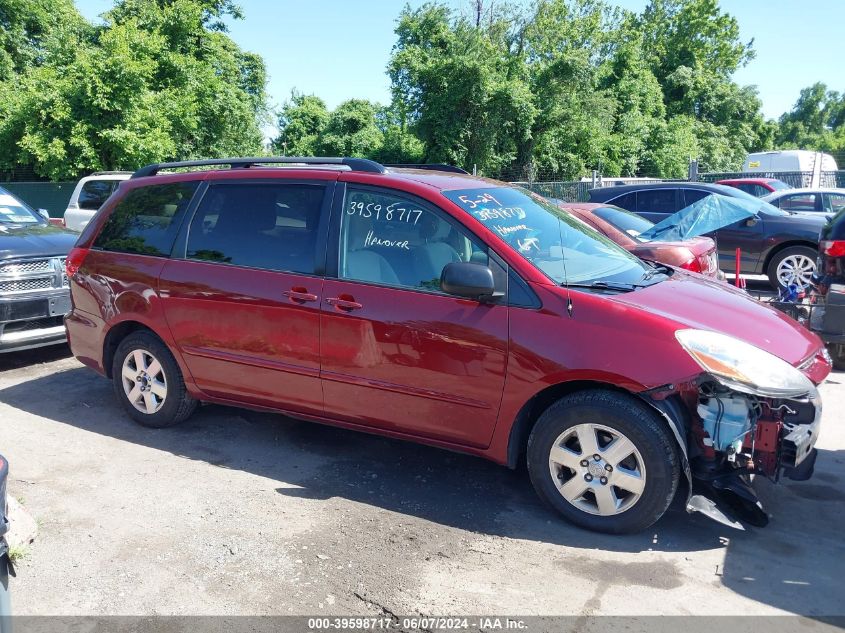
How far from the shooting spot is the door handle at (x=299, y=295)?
4570mm

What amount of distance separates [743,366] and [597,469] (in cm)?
89

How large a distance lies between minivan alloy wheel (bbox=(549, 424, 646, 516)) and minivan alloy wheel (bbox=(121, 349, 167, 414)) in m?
2.97

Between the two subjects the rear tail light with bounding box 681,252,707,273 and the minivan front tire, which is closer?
the minivan front tire

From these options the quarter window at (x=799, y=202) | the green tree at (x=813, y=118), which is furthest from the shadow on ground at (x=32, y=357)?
the green tree at (x=813, y=118)

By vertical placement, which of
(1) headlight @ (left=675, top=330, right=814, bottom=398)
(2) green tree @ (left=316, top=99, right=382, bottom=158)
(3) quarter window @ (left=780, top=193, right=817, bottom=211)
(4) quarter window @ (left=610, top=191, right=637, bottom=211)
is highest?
(2) green tree @ (left=316, top=99, right=382, bottom=158)

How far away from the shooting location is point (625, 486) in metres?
3.81

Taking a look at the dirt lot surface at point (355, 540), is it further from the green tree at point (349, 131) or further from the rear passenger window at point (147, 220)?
the green tree at point (349, 131)

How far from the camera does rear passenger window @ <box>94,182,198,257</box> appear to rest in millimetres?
5342

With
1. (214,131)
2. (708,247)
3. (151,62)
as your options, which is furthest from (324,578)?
(214,131)

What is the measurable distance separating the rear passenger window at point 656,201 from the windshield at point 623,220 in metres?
2.70

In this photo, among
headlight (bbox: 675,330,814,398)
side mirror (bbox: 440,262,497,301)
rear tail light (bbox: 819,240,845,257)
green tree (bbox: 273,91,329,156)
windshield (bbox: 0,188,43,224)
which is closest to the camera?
headlight (bbox: 675,330,814,398)

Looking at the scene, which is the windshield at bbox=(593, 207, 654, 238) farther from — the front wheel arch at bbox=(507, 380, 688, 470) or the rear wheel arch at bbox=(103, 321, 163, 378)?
the rear wheel arch at bbox=(103, 321, 163, 378)

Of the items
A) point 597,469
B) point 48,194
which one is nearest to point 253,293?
point 597,469

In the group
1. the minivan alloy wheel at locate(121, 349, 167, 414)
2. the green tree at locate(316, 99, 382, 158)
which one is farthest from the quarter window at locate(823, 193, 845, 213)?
the green tree at locate(316, 99, 382, 158)
